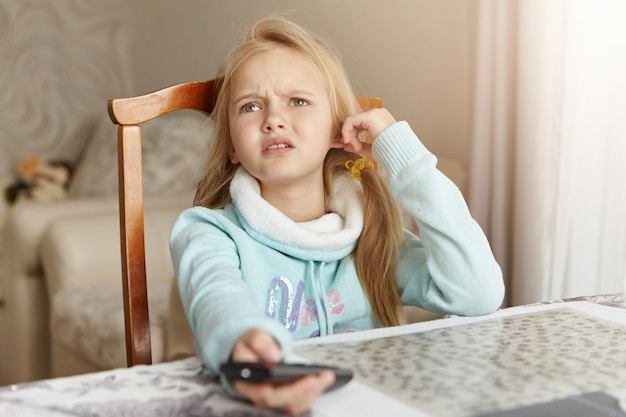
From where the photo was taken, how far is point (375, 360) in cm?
76

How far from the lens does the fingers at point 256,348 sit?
2.26ft

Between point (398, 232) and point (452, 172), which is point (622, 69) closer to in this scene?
point (452, 172)

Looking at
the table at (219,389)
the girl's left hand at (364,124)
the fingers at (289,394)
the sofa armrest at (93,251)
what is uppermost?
the girl's left hand at (364,124)

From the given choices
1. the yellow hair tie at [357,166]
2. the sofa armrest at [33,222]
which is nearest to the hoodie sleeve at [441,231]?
the yellow hair tie at [357,166]

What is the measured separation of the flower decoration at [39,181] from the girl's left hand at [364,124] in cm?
271

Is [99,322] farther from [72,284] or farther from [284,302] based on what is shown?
[284,302]

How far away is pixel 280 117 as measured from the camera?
1144mm

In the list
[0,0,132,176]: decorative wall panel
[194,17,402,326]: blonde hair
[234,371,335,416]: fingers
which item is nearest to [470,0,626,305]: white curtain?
[194,17,402,326]: blonde hair

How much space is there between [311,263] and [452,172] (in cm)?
111

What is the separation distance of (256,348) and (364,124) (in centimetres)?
54

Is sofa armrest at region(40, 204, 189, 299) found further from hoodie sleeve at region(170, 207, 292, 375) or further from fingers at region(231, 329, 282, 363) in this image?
fingers at region(231, 329, 282, 363)


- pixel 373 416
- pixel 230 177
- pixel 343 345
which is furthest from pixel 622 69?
pixel 373 416

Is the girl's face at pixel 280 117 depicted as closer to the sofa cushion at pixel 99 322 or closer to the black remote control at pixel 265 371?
the black remote control at pixel 265 371

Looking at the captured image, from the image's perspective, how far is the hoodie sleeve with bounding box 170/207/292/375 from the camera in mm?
730
